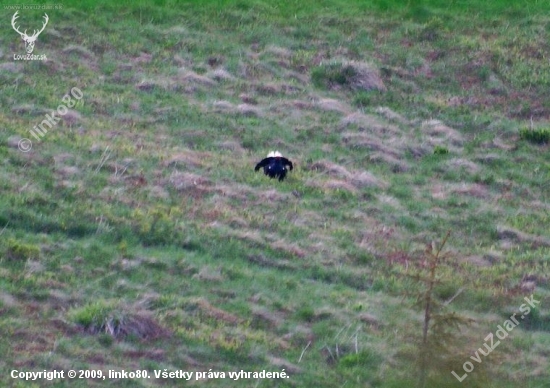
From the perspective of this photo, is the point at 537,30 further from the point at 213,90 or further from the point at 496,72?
the point at 213,90

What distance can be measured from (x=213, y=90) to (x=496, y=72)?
21.7 feet

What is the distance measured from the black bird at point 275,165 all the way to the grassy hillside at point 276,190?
7.7 inches

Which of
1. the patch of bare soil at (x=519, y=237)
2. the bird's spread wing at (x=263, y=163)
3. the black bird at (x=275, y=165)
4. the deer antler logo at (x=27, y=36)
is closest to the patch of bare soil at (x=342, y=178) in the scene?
the black bird at (x=275, y=165)

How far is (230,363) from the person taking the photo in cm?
1160

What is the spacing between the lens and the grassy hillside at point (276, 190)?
11.7 metres

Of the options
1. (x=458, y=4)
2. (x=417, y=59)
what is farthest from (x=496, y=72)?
(x=458, y=4)

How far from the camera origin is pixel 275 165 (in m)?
17.2

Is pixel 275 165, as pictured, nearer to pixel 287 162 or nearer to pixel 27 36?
pixel 287 162

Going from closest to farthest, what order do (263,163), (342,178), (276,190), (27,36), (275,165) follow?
1. (276,190)
2. (275,165)
3. (263,163)
4. (342,178)
5. (27,36)

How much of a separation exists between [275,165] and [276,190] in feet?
2.45

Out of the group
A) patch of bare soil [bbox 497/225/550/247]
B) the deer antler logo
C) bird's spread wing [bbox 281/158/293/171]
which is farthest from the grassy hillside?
bird's spread wing [bbox 281/158/293/171]

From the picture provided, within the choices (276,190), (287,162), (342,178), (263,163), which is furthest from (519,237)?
(263,163)

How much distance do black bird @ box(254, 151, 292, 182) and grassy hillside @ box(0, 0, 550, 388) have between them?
0.19m

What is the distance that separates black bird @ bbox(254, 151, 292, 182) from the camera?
56.2 ft
